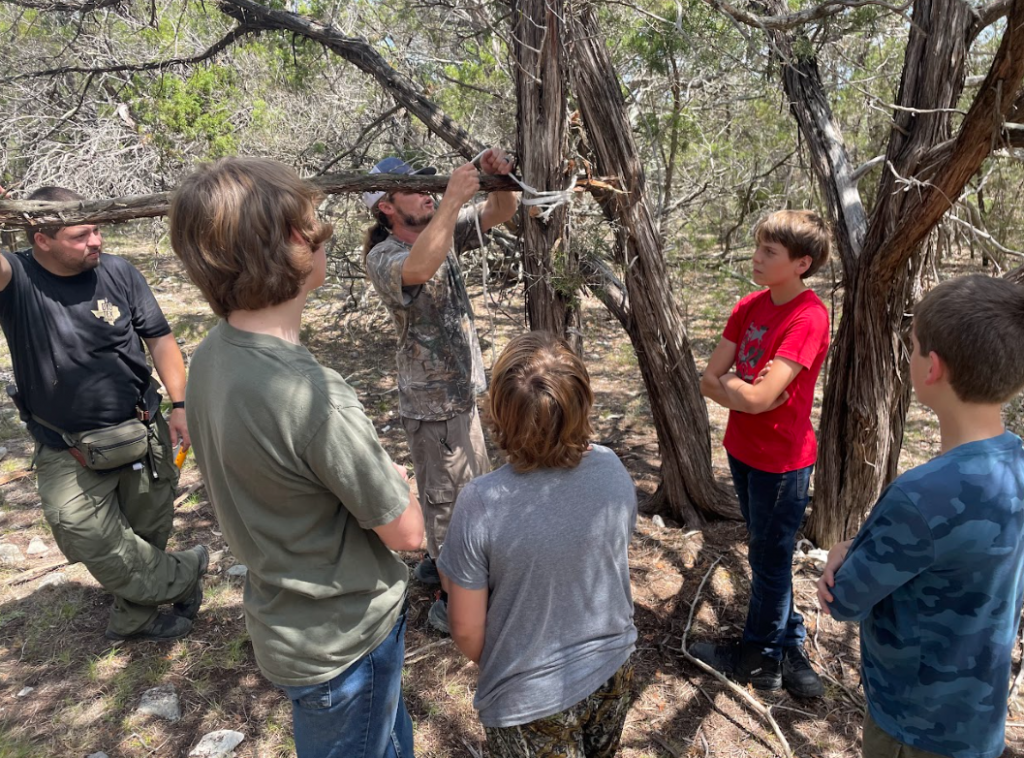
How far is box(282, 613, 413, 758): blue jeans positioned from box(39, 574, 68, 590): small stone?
256 centimetres

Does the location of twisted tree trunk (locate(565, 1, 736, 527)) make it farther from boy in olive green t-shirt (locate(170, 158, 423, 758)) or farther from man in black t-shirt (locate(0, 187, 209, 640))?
man in black t-shirt (locate(0, 187, 209, 640))

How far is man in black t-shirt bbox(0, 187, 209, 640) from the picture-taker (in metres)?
2.70

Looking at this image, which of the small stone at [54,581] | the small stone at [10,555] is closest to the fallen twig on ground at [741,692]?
the small stone at [54,581]

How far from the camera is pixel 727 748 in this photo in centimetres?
244

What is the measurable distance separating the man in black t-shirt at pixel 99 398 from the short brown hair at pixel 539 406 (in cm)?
195

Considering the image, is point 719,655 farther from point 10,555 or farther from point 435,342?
point 10,555

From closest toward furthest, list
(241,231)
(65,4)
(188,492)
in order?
(241,231)
(65,4)
(188,492)

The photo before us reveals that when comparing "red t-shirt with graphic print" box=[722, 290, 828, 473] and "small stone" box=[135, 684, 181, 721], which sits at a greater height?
"red t-shirt with graphic print" box=[722, 290, 828, 473]

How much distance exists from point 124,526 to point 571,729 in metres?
2.24

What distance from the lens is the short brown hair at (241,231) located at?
4.45ft

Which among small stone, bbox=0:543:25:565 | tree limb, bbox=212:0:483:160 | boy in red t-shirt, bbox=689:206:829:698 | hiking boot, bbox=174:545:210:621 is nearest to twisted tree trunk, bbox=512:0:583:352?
boy in red t-shirt, bbox=689:206:829:698

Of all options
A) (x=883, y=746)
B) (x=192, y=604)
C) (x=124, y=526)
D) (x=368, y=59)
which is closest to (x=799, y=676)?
(x=883, y=746)

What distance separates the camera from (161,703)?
9.02ft

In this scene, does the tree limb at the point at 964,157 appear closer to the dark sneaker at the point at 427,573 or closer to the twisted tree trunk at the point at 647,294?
the twisted tree trunk at the point at 647,294
